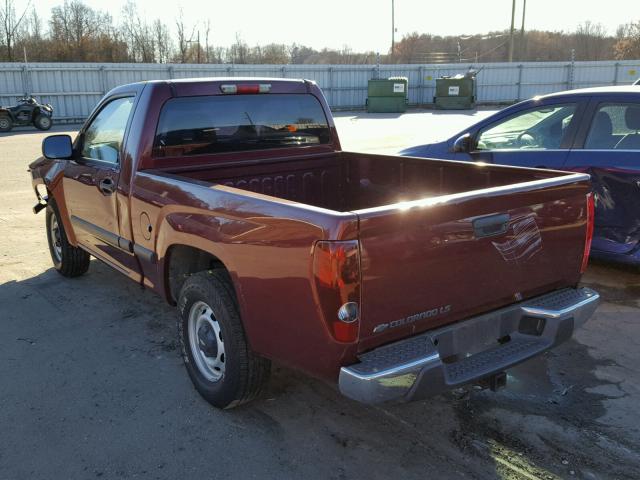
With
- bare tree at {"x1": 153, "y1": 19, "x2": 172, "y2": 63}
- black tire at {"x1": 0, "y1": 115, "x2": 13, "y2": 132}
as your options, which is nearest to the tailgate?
black tire at {"x1": 0, "y1": 115, "x2": 13, "y2": 132}

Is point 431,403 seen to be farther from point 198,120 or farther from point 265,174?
point 198,120

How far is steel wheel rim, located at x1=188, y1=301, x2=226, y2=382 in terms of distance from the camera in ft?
11.1

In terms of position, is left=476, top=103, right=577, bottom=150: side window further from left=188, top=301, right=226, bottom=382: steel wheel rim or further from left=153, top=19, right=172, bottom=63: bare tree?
left=153, top=19, right=172, bottom=63: bare tree

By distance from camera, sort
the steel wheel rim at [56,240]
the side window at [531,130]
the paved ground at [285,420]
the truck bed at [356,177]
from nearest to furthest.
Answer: the paved ground at [285,420]
the truck bed at [356,177]
the side window at [531,130]
the steel wheel rim at [56,240]

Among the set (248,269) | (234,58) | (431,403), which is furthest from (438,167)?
(234,58)

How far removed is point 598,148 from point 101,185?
14.1ft

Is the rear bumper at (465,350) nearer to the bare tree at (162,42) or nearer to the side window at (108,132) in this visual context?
the side window at (108,132)

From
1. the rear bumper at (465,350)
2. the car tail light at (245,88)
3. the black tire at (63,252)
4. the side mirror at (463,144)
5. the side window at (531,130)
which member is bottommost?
the black tire at (63,252)

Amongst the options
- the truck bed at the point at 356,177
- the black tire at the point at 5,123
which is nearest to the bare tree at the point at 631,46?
the black tire at the point at 5,123

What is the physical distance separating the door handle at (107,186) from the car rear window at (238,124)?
19.8 inches

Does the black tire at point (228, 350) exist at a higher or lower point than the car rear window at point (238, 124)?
lower

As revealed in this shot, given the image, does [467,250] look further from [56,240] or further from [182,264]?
[56,240]

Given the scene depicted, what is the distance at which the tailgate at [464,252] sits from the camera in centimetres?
251

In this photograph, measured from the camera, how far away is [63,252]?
18.7 feet
